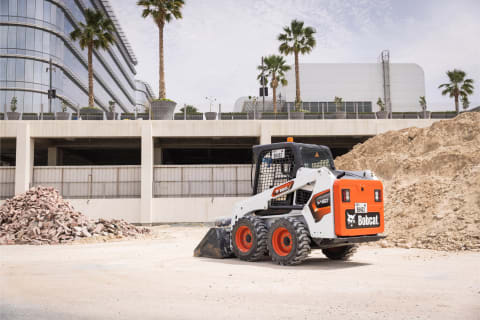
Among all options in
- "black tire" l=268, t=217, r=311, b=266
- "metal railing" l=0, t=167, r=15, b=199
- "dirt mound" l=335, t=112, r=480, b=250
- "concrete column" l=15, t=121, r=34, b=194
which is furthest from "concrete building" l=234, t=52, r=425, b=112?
"black tire" l=268, t=217, r=311, b=266

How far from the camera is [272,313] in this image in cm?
570

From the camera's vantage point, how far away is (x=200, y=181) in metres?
28.7

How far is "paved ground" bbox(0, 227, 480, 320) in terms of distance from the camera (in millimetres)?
5742

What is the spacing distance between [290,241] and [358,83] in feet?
207

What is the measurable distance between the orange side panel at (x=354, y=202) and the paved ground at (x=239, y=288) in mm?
855

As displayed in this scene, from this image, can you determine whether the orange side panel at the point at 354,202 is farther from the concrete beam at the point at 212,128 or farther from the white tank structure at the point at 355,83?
the white tank structure at the point at 355,83

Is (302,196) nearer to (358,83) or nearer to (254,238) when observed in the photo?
(254,238)

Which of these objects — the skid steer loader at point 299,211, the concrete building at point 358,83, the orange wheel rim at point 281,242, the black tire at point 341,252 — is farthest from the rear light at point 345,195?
the concrete building at point 358,83

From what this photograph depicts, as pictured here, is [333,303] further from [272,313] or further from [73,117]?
[73,117]

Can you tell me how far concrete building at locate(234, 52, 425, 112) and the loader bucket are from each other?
55146 mm

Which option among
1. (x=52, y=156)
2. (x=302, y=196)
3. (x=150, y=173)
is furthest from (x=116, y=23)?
(x=302, y=196)

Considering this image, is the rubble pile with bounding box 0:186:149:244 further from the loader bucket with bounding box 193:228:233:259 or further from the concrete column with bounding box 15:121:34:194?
the concrete column with bounding box 15:121:34:194

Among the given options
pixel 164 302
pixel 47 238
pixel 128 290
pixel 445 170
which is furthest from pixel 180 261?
pixel 445 170

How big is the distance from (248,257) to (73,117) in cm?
2306
